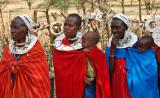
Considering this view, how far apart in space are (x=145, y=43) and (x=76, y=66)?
0.86 meters

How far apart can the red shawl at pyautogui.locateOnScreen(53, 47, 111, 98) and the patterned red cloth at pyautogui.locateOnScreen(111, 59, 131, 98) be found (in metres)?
0.15

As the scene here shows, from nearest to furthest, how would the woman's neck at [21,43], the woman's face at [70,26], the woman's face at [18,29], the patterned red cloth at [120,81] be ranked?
the woman's face at [18,29] → the woman's neck at [21,43] → the woman's face at [70,26] → the patterned red cloth at [120,81]

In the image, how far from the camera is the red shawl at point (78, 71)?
457 cm

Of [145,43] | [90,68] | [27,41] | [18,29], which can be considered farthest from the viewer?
[145,43]

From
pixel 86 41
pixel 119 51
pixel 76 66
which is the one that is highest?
pixel 86 41

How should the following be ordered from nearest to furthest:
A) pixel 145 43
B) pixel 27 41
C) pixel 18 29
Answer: pixel 18 29 → pixel 27 41 → pixel 145 43

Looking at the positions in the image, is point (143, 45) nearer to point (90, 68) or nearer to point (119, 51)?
point (119, 51)

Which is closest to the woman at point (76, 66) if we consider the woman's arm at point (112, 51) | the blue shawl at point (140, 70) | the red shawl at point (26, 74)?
the woman's arm at point (112, 51)

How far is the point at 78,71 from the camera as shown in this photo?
4609 millimetres

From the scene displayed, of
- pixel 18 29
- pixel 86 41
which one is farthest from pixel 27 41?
pixel 86 41

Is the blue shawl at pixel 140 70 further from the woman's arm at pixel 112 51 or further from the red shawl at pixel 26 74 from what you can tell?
the red shawl at pixel 26 74

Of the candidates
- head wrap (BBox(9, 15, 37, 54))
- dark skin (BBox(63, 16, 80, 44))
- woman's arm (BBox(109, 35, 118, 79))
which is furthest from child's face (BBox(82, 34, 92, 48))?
head wrap (BBox(9, 15, 37, 54))

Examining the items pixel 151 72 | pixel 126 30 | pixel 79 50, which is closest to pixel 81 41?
pixel 79 50

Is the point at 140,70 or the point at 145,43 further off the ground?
the point at 145,43
